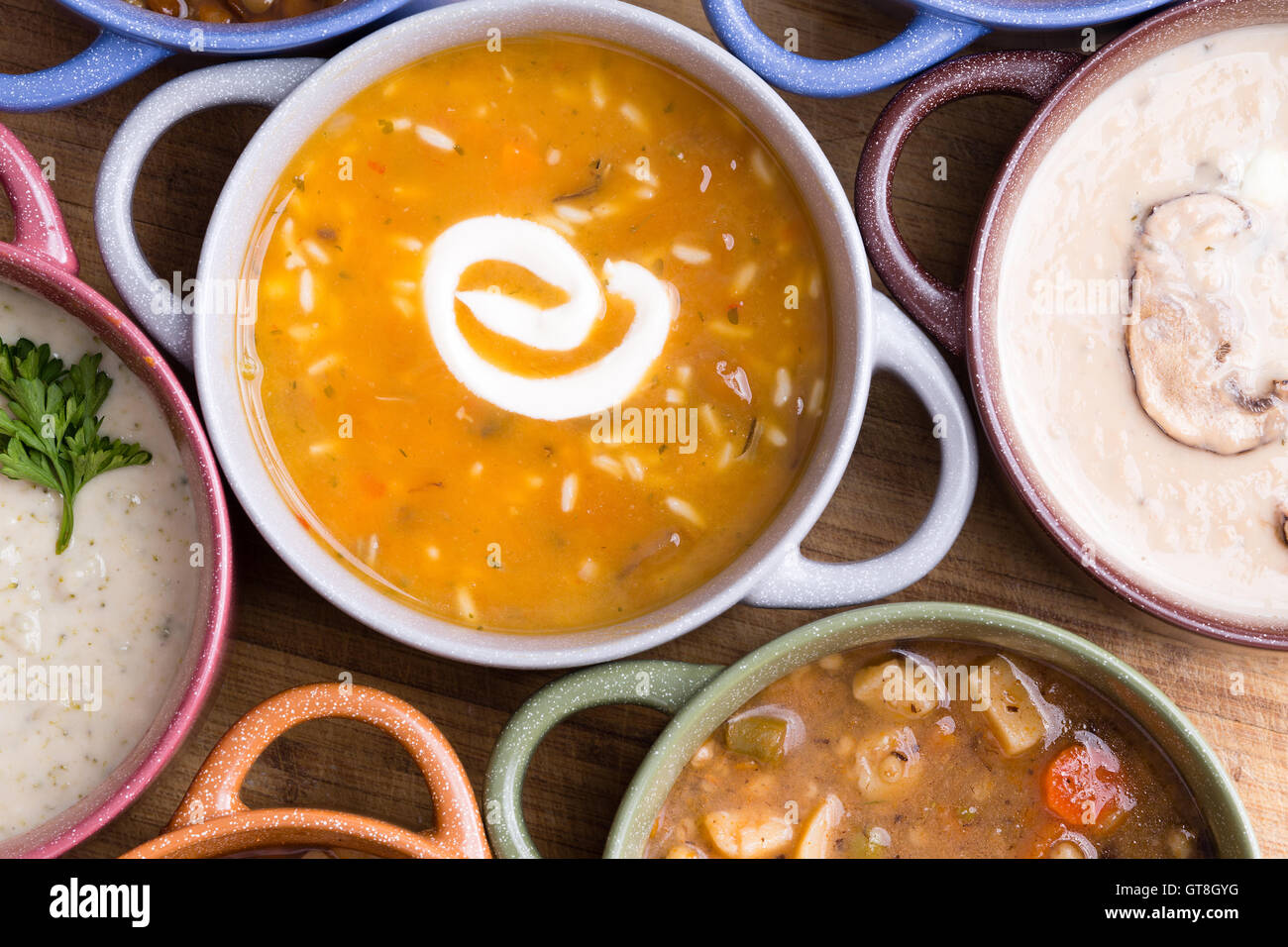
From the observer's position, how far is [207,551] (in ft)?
5.76

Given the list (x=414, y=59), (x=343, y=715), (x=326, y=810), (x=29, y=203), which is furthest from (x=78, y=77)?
(x=326, y=810)

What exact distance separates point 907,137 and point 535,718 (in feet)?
3.77

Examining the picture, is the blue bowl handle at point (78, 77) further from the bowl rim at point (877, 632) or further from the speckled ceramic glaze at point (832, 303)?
the bowl rim at point (877, 632)

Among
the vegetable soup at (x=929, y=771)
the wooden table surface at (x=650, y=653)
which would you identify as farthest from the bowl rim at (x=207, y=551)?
the vegetable soup at (x=929, y=771)

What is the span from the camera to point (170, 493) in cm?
185

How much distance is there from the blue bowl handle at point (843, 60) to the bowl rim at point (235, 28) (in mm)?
536

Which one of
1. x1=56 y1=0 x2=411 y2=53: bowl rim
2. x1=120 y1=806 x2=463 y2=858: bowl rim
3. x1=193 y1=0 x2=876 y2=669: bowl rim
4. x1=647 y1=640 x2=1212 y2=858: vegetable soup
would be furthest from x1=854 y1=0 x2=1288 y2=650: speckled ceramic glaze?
x1=120 y1=806 x2=463 y2=858: bowl rim

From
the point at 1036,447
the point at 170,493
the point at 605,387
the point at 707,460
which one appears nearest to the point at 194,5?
the point at 170,493

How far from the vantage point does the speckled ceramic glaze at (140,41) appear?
5.62 feet

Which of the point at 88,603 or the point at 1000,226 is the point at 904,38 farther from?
the point at 88,603

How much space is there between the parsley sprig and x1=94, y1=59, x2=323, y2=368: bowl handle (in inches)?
6.6

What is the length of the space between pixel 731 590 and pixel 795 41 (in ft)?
3.49
